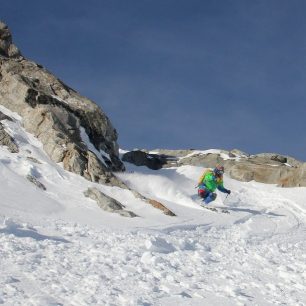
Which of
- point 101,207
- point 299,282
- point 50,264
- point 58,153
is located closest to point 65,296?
point 50,264

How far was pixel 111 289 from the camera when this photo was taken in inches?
313

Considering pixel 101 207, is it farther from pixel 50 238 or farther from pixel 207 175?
pixel 207 175

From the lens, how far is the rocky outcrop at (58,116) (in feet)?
71.7

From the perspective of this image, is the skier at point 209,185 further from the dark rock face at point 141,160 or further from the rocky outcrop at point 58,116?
the dark rock face at point 141,160

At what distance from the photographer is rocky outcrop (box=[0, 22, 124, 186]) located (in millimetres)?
21859

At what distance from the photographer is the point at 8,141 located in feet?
69.6

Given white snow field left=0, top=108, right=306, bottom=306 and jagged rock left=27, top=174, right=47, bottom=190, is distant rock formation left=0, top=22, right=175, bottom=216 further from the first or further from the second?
white snow field left=0, top=108, right=306, bottom=306

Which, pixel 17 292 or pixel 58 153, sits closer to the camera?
pixel 17 292

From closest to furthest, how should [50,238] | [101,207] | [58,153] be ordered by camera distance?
[50,238] < [101,207] < [58,153]

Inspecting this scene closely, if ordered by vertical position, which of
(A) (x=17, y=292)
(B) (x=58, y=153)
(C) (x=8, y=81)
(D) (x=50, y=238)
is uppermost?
(C) (x=8, y=81)

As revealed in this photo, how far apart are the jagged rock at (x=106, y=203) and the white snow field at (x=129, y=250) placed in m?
0.26

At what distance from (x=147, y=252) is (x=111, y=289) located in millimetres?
2511

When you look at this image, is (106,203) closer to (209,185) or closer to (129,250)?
(129,250)

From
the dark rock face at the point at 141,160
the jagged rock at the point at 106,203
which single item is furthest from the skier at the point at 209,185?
the dark rock face at the point at 141,160
